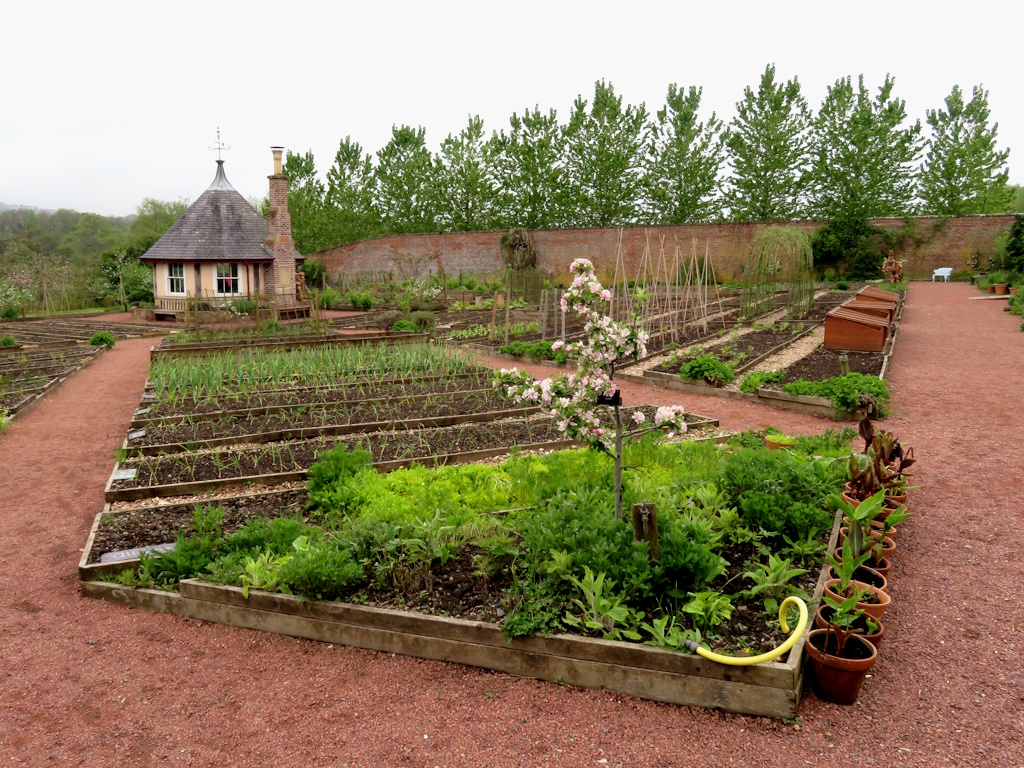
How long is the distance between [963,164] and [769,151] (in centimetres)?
940

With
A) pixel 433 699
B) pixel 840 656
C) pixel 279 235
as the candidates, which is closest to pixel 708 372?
pixel 840 656

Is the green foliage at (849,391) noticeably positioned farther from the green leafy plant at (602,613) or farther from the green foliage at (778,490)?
the green leafy plant at (602,613)

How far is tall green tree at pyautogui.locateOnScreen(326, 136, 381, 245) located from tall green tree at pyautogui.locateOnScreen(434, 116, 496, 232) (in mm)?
4782

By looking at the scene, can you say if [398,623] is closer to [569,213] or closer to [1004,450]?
[1004,450]

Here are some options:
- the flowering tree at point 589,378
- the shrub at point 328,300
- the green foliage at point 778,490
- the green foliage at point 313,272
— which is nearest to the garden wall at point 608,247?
the green foliage at point 313,272

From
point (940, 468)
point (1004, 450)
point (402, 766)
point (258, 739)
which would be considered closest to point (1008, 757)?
point (402, 766)

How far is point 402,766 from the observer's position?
294 centimetres

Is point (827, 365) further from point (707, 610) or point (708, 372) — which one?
point (707, 610)

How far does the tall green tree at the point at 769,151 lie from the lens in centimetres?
3481

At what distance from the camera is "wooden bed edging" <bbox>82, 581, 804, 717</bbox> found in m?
3.16

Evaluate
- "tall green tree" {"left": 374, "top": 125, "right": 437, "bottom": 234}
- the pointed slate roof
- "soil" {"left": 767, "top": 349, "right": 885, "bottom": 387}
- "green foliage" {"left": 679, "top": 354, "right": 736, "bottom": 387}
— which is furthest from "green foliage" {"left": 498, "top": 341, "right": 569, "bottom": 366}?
"tall green tree" {"left": 374, "top": 125, "right": 437, "bottom": 234}

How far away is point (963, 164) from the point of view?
1334 inches

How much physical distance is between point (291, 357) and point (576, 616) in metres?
9.55

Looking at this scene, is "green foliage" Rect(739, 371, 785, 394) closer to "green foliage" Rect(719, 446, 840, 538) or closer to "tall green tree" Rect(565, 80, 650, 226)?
"green foliage" Rect(719, 446, 840, 538)
